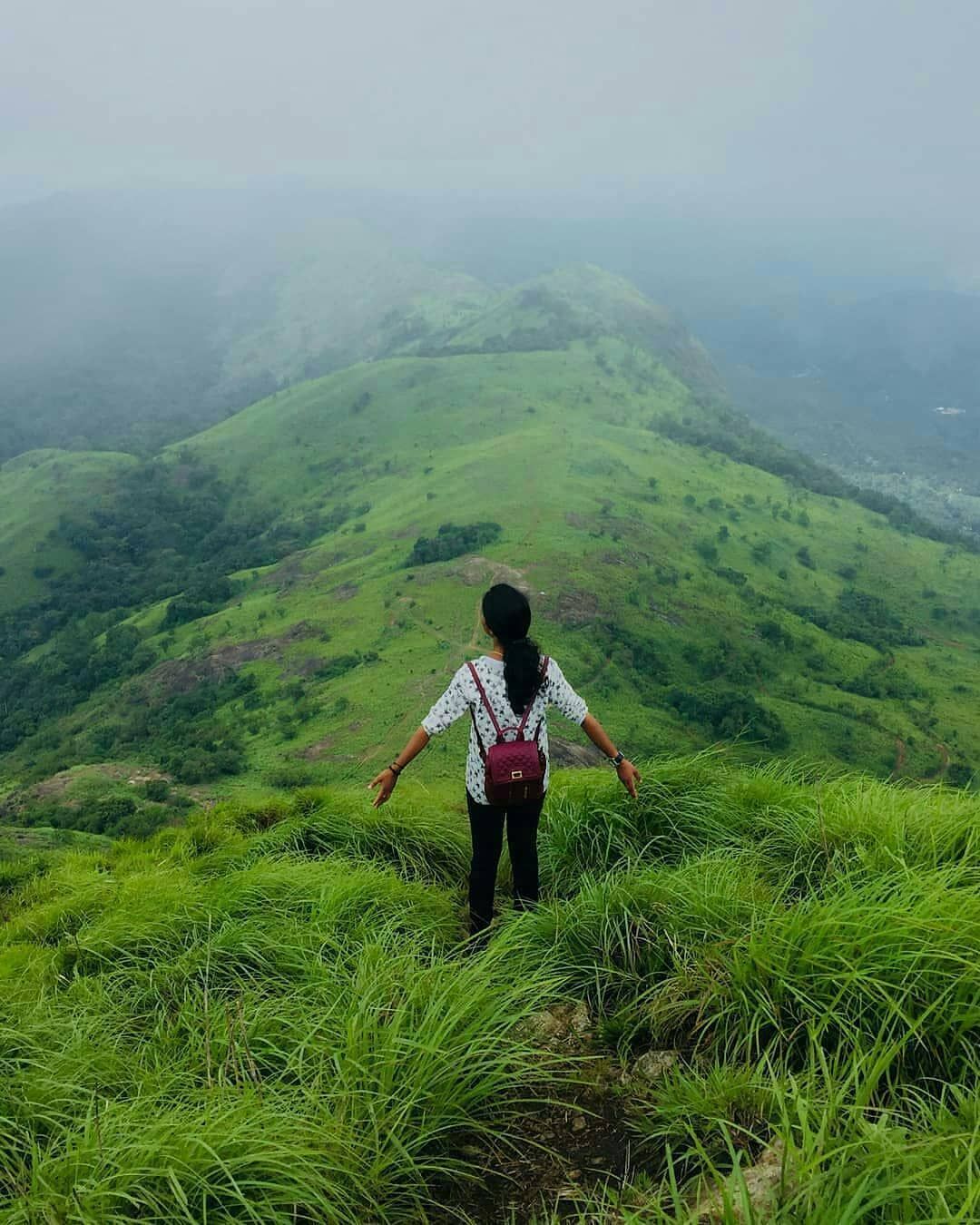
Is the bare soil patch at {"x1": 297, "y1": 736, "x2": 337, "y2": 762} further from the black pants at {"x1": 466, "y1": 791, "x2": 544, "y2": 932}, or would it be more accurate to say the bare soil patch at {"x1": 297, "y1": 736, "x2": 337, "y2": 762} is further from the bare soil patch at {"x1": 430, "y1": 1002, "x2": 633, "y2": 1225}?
the bare soil patch at {"x1": 430, "y1": 1002, "x2": 633, "y2": 1225}

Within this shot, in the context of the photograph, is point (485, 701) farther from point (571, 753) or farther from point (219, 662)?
point (219, 662)

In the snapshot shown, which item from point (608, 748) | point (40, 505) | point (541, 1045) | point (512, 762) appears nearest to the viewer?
point (541, 1045)

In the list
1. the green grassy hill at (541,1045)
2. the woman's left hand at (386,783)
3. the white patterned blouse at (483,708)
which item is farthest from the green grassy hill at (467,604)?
the white patterned blouse at (483,708)

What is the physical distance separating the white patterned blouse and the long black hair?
0.07m

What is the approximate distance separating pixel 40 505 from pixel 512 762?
12236 cm

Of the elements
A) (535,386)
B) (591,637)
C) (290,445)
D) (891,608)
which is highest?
(535,386)

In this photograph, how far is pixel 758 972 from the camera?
303cm

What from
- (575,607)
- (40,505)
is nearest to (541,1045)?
(575,607)

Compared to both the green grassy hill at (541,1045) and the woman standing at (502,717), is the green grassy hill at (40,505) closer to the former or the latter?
the green grassy hill at (541,1045)

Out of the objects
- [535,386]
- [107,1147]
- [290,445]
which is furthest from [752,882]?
[535,386]

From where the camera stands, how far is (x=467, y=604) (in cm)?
5906

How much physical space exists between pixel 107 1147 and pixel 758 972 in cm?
239

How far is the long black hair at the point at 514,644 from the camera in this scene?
3918 mm

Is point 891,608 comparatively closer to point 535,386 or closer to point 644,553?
point 644,553
